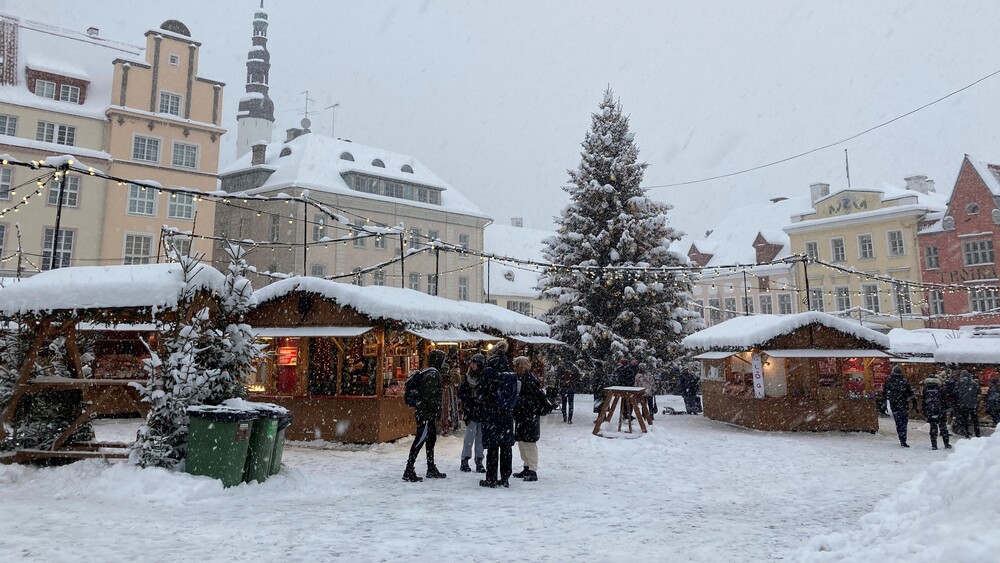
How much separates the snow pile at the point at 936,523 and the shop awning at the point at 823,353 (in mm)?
10745

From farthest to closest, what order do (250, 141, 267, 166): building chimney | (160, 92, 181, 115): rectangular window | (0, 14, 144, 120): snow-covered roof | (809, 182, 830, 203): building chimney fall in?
(809, 182, 830, 203): building chimney → (250, 141, 267, 166): building chimney → (160, 92, 181, 115): rectangular window → (0, 14, 144, 120): snow-covered roof

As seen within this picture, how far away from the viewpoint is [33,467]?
8.84m

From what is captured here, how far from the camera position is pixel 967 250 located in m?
37.7

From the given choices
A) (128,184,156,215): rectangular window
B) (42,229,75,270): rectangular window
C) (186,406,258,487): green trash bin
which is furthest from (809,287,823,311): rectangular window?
(42,229,75,270): rectangular window

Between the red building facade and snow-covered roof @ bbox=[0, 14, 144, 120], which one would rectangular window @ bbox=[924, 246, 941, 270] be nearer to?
the red building facade

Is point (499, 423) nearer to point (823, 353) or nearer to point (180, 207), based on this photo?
point (823, 353)

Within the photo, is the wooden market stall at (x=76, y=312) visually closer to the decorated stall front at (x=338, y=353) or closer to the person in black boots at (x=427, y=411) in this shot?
the person in black boots at (x=427, y=411)

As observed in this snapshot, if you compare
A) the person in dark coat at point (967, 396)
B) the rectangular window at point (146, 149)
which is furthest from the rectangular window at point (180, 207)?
the person in dark coat at point (967, 396)

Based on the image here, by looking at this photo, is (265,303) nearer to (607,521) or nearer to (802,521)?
(607,521)

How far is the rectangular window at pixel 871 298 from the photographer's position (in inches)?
1620

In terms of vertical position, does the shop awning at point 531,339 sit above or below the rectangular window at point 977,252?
below

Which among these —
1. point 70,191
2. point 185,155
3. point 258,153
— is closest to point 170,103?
point 185,155

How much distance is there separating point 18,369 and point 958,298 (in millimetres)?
44029

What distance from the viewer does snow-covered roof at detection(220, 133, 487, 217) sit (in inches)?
1590
